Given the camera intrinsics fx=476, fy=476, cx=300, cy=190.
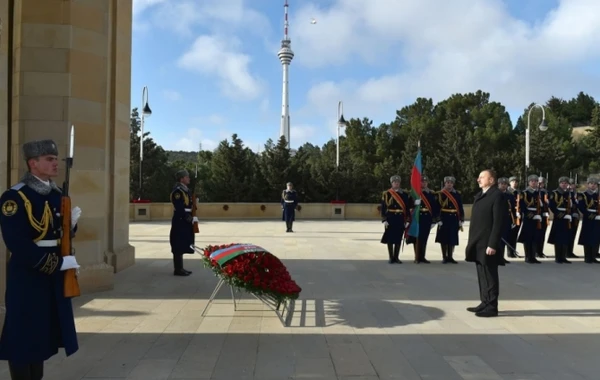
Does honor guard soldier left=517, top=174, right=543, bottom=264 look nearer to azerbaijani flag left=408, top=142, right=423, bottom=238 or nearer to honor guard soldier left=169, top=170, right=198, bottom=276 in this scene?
azerbaijani flag left=408, top=142, right=423, bottom=238

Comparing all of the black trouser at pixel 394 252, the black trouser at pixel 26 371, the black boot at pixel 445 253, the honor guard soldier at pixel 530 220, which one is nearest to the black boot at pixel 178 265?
the black trouser at pixel 394 252

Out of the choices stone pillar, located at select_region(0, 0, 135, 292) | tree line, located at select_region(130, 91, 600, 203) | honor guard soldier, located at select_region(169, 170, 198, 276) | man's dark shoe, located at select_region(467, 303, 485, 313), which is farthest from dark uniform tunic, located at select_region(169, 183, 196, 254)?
tree line, located at select_region(130, 91, 600, 203)

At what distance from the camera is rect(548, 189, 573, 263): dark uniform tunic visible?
11602 mm

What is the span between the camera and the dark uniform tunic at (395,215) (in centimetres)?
1098

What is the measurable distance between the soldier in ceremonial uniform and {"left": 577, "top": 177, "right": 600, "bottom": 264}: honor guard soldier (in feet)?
12.1

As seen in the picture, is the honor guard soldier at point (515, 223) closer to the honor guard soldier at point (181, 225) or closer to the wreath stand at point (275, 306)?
the wreath stand at point (275, 306)

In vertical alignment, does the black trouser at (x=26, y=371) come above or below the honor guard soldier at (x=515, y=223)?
below

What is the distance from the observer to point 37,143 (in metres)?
3.52

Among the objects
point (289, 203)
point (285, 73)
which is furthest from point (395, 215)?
point (285, 73)

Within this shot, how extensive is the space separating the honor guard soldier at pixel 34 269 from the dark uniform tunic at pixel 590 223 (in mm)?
12003

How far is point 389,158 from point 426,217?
3048cm

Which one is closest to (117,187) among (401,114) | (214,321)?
(214,321)

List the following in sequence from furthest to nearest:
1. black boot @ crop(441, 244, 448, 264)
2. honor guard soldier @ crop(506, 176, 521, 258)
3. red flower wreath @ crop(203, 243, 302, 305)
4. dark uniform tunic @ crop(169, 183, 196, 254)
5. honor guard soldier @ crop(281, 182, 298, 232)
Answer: honor guard soldier @ crop(281, 182, 298, 232)
honor guard soldier @ crop(506, 176, 521, 258)
black boot @ crop(441, 244, 448, 264)
dark uniform tunic @ crop(169, 183, 196, 254)
red flower wreath @ crop(203, 243, 302, 305)

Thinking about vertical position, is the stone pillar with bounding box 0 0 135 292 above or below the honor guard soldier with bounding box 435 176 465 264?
above
